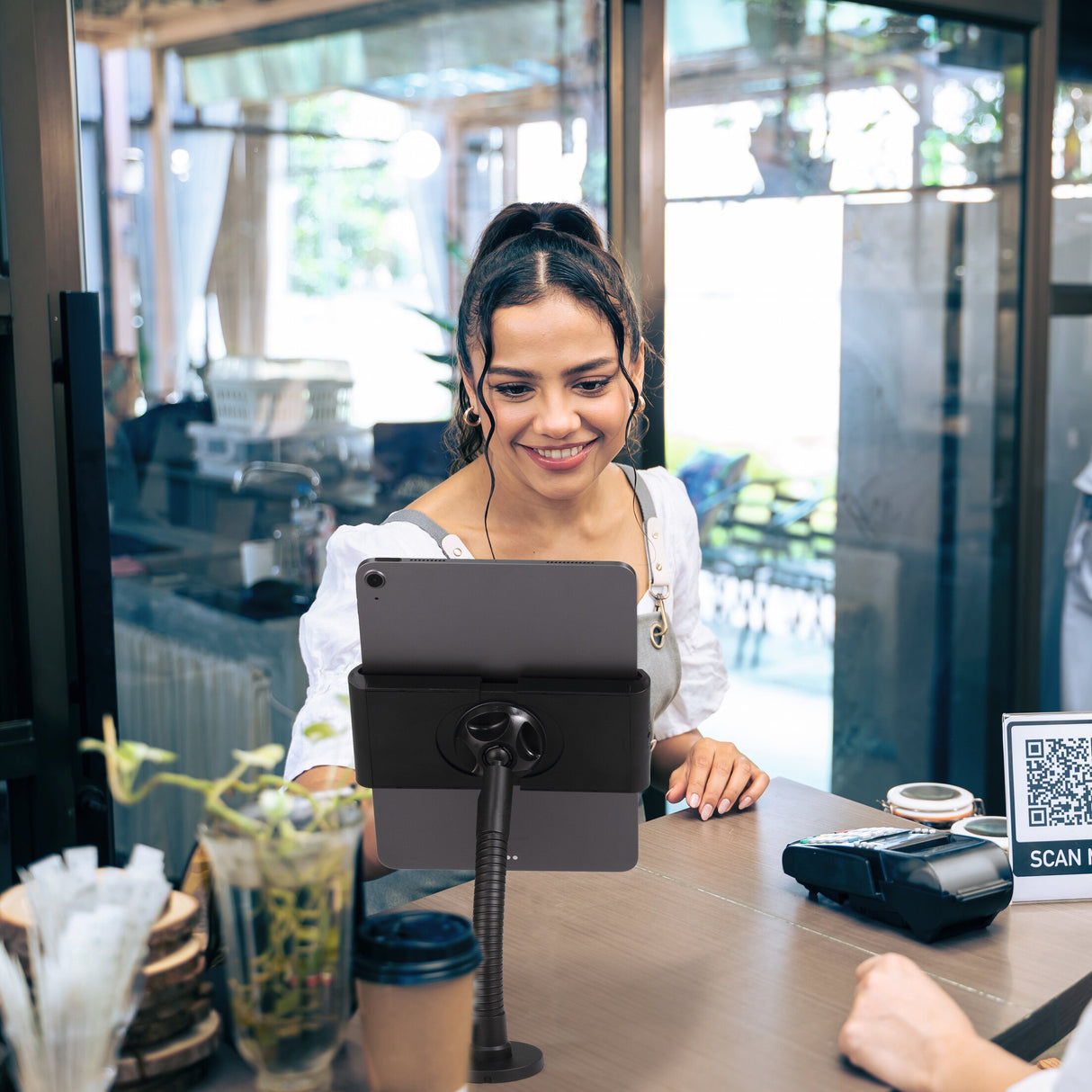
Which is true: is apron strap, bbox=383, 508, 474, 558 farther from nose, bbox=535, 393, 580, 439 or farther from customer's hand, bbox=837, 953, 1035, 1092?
customer's hand, bbox=837, 953, 1035, 1092

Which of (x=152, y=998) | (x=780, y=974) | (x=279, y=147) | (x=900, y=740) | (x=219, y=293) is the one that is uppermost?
(x=279, y=147)

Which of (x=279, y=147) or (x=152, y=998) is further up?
(x=279, y=147)

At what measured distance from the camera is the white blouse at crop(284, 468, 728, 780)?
1.40 metres

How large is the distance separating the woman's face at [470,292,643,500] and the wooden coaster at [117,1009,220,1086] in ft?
2.98

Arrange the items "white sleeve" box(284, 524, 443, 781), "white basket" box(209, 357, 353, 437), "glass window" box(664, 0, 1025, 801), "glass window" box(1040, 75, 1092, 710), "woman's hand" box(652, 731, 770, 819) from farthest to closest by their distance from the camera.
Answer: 1. "glass window" box(1040, 75, 1092, 710)
2. "glass window" box(664, 0, 1025, 801)
3. "white basket" box(209, 357, 353, 437)
4. "woman's hand" box(652, 731, 770, 819)
5. "white sleeve" box(284, 524, 443, 781)

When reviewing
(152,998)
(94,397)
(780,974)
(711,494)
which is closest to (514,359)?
(94,397)

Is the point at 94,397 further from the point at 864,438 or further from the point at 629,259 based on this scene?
the point at 864,438

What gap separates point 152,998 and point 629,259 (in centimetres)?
182

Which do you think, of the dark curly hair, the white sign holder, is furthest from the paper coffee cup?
the dark curly hair

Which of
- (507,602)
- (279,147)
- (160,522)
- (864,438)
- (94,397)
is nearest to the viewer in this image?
(507,602)

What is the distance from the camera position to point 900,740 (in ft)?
10.1

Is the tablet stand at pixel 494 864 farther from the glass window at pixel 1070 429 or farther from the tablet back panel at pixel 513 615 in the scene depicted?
the glass window at pixel 1070 429

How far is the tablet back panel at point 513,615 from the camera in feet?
3.28

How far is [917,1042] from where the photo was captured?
3.16 feet
